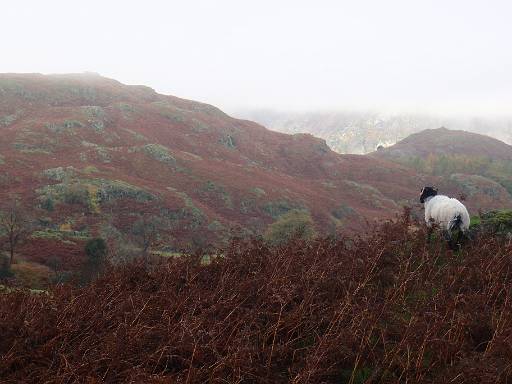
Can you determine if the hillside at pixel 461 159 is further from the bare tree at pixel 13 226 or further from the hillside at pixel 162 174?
the bare tree at pixel 13 226

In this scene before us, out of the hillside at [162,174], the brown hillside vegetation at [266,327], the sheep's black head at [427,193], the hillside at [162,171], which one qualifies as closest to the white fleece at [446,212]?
the sheep's black head at [427,193]

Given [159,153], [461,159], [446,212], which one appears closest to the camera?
[446,212]

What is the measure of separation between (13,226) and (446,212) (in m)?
28.5

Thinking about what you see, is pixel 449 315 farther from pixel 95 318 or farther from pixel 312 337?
pixel 95 318

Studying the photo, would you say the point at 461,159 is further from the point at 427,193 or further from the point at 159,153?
the point at 427,193

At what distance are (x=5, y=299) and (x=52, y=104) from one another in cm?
7915

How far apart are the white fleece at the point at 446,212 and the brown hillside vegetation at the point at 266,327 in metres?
2.74

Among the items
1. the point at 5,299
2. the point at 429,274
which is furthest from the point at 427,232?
the point at 5,299

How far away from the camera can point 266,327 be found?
16.9ft

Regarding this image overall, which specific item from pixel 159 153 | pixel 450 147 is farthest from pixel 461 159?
pixel 159 153

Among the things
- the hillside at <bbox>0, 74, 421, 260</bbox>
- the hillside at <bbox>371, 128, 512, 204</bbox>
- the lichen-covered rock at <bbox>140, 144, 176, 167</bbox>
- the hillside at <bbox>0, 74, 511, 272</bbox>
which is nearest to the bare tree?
the hillside at <bbox>0, 74, 511, 272</bbox>

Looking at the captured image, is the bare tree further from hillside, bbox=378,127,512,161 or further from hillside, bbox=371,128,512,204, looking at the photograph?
hillside, bbox=378,127,512,161

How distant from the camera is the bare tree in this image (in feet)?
87.5

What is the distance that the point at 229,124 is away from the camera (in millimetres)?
87625
